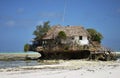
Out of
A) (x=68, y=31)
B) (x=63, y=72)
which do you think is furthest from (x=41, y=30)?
(x=63, y=72)

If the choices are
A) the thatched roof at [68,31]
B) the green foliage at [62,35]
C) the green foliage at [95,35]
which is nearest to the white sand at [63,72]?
the green foliage at [62,35]

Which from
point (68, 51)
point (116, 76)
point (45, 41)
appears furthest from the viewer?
point (45, 41)

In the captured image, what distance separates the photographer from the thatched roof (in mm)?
53375

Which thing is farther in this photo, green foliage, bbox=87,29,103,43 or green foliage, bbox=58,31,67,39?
green foliage, bbox=87,29,103,43

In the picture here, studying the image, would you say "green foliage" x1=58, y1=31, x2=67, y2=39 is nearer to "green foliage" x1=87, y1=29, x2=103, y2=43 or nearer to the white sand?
"green foliage" x1=87, y1=29, x2=103, y2=43

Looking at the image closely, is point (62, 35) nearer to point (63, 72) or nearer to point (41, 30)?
point (41, 30)

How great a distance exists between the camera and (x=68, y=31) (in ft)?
179

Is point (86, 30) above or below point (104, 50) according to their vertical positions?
above

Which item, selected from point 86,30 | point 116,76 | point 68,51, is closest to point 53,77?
point 116,76

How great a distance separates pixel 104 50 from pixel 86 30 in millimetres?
7529

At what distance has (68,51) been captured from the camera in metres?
50.4

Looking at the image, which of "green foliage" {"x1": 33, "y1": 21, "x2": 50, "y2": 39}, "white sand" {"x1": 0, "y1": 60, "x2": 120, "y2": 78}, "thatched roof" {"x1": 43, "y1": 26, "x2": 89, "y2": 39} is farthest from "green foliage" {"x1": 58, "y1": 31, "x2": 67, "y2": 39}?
"white sand" {"x1": 0, "y1": 60, "x2": 120, "y2": 78}

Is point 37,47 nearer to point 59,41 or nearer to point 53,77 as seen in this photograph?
point 59,41

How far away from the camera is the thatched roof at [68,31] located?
53375 mm
